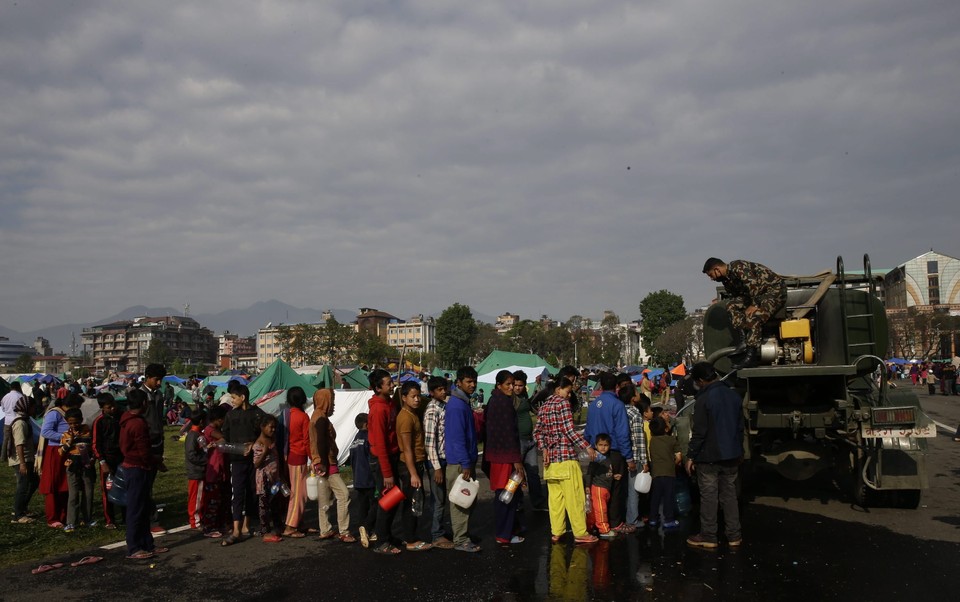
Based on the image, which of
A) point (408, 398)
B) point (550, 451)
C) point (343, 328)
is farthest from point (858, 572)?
point (343, 328)

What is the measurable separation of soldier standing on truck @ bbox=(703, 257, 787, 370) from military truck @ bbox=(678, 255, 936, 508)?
21 centimetres

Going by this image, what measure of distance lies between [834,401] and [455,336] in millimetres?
102954

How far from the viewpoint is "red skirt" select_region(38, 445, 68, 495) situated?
27.4ft

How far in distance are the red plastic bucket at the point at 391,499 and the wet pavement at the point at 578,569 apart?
52 centimetres

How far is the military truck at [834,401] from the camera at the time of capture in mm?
7590

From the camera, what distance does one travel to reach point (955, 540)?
6.75 meters

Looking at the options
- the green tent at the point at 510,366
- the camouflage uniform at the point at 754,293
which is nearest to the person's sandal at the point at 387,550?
the camouflage uniform at the point at 754,293

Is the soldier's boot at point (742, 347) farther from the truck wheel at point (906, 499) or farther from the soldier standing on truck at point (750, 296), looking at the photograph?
the truck wheel at point (906, 499)

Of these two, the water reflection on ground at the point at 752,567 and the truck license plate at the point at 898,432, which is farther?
the truck license plate at the point at 898,432

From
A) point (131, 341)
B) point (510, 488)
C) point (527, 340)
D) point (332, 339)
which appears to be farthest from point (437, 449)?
point (131, 341)

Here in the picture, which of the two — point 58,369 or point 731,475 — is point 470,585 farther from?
point 58,369

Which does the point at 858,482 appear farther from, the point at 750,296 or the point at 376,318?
the point at 376,318

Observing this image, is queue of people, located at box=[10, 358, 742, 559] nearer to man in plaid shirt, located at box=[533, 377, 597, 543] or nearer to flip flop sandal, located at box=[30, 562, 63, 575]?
man in plaid shirt, located at box=[533, 377, 597, 543]

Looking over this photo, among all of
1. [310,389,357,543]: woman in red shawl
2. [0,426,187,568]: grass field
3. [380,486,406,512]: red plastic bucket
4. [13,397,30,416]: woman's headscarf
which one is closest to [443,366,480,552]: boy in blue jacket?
[380,486,406,512]: red plastic bucket
